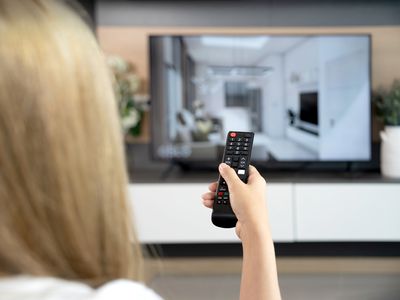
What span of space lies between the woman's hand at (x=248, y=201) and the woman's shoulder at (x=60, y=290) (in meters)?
0.27

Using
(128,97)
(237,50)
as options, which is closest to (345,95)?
(237,50)

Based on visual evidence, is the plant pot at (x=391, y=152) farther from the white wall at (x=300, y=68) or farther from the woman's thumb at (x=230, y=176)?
the woman's thumb at (x=230, y=176)

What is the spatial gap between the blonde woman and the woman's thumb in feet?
1.07

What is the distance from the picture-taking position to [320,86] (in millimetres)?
2654

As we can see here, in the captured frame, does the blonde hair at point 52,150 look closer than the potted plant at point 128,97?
Yes

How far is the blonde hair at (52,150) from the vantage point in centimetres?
37

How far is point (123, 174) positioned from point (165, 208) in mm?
2071

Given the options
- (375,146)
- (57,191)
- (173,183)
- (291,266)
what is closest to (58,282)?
(57,191)

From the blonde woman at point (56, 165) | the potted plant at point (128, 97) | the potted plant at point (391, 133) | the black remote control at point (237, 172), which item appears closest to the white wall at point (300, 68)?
the potted plant at point (391, 133)

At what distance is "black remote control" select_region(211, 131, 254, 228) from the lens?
76 centimetres

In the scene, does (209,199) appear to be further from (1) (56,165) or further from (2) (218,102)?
(2) (218,102)

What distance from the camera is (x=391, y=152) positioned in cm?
254

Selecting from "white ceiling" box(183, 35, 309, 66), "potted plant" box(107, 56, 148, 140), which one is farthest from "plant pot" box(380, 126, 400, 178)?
"potted plant" box(107, 56, 148, 140)

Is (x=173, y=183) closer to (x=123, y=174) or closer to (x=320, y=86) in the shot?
(x=320, y=86)
